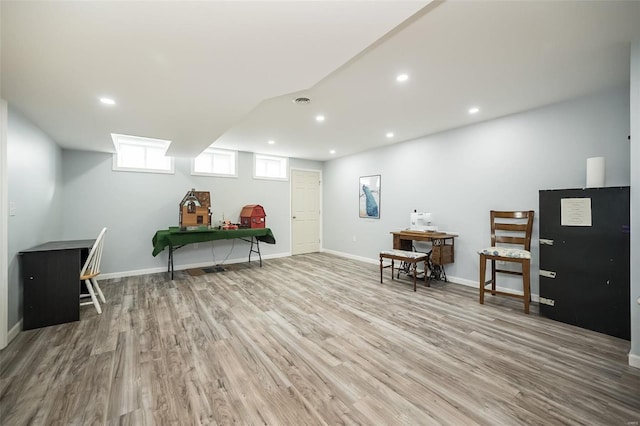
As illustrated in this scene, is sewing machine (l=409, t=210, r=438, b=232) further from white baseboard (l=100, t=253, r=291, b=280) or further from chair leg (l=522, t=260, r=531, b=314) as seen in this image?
white baseboard (l=100, t=253, r=291, b=280)

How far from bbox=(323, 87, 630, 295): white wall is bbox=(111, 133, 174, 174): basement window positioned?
4119 mm

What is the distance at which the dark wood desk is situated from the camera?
161 inches

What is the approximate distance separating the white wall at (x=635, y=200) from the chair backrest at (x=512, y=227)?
1331mm

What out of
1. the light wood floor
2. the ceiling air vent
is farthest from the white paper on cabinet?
the ceiling air vent

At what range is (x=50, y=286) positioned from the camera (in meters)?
2.83

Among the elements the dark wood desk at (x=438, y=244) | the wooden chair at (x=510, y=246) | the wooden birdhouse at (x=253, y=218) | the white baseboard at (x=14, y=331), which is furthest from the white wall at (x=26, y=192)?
the wooden chair at (x=510, y=246)

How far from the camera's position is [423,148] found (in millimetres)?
4840

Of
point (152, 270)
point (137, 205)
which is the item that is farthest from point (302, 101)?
point (152, 270)

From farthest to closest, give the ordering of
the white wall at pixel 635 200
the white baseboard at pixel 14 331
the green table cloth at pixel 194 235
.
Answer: the green table cloth at pixel 194 235
the white baseboard at pixel 14 331
the white wall at pixel 635 200

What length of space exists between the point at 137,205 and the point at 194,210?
45.5 inches

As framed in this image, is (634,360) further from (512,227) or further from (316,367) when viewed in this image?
(316,367)

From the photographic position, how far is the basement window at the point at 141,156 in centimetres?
484

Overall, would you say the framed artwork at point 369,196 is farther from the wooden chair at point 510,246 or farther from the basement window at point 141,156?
the basement window at point 141,156

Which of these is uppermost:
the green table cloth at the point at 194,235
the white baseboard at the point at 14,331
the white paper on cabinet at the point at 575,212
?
the white paper on cabinet at the point at 575,212
